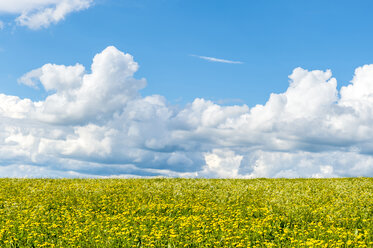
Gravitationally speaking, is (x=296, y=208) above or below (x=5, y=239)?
above

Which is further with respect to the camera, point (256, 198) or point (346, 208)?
point (256, 198)

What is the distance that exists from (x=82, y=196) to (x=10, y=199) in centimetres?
421

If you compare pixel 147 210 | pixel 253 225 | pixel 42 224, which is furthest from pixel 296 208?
pixel 42 224

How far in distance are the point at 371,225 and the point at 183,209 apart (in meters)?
8.61

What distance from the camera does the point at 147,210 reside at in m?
18.6

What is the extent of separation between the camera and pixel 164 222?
15859 mm

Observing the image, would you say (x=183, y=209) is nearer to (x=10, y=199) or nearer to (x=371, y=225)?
(x=371, y=225)

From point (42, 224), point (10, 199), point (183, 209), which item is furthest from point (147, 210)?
point (10, 199)

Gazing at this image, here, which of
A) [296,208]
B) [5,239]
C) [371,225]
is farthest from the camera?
[296,208]

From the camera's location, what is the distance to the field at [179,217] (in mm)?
13078

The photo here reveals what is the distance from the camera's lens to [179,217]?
52.5 feet

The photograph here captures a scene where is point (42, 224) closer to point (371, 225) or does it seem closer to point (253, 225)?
point (253, 225)

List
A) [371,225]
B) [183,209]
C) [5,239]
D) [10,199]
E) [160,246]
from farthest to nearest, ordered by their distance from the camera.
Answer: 1. [10,199]
2. [183,209]
3. [371,225]
4. [5,239]
5. [160,246]

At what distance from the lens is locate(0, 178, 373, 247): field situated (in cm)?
1308
